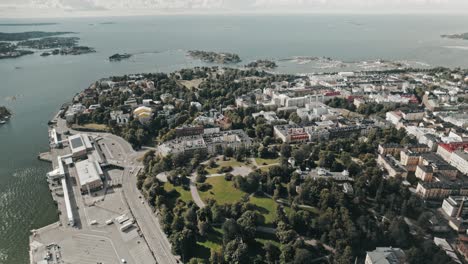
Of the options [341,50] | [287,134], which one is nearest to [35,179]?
[287,134]

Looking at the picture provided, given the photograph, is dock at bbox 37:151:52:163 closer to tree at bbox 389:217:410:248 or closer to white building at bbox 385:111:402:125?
tree at bbox 389:217:410:248

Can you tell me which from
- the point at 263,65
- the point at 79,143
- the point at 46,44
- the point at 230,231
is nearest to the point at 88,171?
the point at 79,143

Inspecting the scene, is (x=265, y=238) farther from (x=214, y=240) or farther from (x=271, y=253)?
(x=214, y=240)

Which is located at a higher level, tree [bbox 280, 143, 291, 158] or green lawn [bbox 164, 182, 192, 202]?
tree [bbox 280, 143, 291, 158]

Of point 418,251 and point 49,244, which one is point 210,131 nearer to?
point 49,244

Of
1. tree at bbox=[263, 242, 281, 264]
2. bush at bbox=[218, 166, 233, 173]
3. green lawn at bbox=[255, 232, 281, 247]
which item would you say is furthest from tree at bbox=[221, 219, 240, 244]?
bush at bbox=[218, 166, 233, 173]

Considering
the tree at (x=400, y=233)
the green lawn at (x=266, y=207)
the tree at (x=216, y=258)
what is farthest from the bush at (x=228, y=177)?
the tree at (x=400, y=233)
